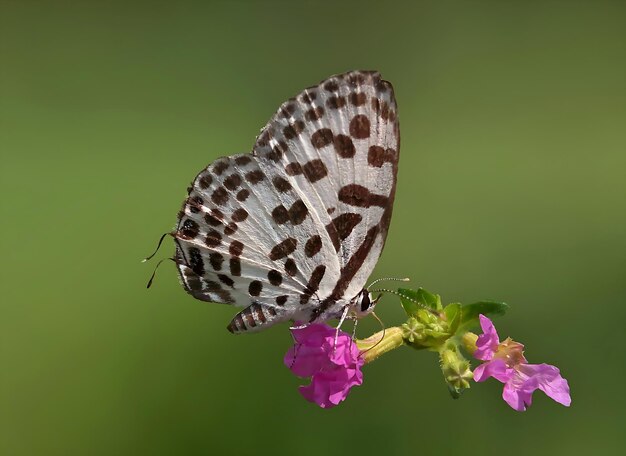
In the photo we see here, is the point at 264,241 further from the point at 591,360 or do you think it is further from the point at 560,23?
the point at 560,23

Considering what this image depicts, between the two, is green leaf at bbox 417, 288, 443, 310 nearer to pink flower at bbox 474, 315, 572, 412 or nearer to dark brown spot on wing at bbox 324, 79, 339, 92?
pink flower at bbox 474, 315, 572, 412

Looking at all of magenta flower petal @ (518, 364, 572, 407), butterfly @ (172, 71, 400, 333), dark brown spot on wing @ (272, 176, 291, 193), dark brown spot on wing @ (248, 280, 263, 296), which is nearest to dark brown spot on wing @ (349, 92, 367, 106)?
butterfly @ (172, 71, 400, 333)

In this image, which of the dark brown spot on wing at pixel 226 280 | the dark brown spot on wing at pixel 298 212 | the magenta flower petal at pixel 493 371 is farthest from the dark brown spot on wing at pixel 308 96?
the magenta flower petal at pixel 493 371

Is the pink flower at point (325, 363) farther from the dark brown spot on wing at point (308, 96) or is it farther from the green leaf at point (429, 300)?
the dark brown spot on wing at point (308, 96)

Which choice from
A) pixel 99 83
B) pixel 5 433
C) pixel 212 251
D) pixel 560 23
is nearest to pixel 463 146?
pixel 560 23

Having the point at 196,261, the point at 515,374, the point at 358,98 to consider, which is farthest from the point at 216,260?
the point at 515,374
